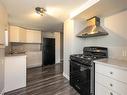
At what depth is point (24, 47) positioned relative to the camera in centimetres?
579

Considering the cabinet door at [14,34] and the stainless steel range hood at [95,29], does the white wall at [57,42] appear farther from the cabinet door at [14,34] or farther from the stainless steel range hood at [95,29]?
the stainless steel range hood at [95,29]

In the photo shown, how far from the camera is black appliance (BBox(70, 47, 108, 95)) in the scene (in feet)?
7.40

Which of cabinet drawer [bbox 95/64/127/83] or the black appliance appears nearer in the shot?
cabinet drawer [bbox 95/64/127/83]

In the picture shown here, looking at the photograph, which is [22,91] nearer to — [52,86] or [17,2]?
[52,86]

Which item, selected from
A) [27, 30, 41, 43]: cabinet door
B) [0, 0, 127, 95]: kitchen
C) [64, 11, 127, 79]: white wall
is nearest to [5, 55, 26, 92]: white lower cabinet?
[0, 0, 127, 95]: kitchen

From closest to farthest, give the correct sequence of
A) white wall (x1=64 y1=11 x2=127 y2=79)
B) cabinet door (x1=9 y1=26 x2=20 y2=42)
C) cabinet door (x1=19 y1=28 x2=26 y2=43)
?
1. white wall (x1=64 y1=11 x2=127 y2=79)
2. cabinet door (x1=9 y1=26 x2=20 y2=42)
3. cabinet door (x1=19 y1=28 x2=26 y2=43)

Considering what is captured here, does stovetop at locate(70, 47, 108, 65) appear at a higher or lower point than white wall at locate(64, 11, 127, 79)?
lower

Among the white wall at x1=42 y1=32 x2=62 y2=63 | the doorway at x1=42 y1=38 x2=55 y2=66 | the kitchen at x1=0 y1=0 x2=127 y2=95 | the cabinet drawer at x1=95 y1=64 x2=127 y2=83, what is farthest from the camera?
the white wall at x1=42 y1=32 x2=62 y2=63

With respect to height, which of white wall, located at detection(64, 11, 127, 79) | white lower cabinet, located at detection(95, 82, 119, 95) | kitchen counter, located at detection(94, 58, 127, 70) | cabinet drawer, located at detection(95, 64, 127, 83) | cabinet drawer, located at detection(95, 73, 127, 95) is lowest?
white lower cabinet, located at detection(95, 82, 119, 95)

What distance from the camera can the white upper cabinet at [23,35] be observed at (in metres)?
4.67

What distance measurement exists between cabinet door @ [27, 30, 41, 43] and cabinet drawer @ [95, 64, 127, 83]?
14.5 feet

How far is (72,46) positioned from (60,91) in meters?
1.38

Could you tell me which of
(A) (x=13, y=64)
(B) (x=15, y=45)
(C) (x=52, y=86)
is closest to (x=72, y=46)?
(C) (x=52, y=86)

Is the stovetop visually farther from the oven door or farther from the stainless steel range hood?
the stainless steel range hood
